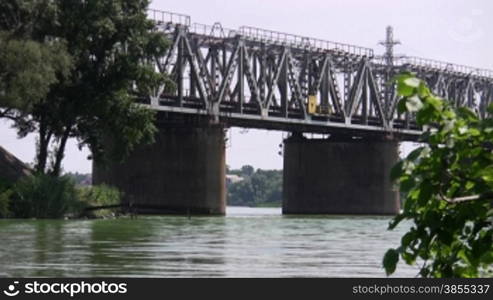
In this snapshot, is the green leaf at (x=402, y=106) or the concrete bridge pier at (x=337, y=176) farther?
the concrete bridge pier at (x=337, y=176)

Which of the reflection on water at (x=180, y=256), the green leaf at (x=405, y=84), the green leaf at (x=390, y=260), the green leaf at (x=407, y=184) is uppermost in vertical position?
the green leaf at (x=405, y=84)

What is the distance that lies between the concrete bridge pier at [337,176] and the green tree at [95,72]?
54054 millimetres

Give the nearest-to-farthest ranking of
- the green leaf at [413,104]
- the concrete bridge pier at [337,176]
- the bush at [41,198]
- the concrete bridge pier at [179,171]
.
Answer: the green leaf at [413,104] → the bush at [41,198] → the concrete bridge pier at [179,171] → the concrete bridge pier at [337,176]

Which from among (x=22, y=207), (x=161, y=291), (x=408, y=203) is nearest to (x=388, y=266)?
(x=408, y=203)

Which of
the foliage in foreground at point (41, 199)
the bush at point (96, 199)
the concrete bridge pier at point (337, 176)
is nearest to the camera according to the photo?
the foliage in foreground at point (41, 199)

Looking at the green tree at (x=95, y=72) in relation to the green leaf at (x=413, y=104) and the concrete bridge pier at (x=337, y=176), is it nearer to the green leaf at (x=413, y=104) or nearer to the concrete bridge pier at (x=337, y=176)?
the concrete bridge pier at (x=337, y=176)

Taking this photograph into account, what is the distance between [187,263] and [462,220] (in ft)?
61.7

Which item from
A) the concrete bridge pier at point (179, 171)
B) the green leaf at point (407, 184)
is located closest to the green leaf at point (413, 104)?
the green leaf at point (407, 184)

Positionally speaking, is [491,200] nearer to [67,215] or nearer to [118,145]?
[67,215]

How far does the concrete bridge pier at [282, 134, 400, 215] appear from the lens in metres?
130

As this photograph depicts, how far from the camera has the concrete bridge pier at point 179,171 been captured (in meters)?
103

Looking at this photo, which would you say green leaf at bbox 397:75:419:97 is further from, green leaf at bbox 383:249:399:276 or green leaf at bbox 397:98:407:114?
green leaf at bbox 383:249:399:276

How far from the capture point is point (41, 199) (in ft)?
217

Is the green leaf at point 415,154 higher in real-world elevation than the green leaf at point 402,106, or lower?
lower
